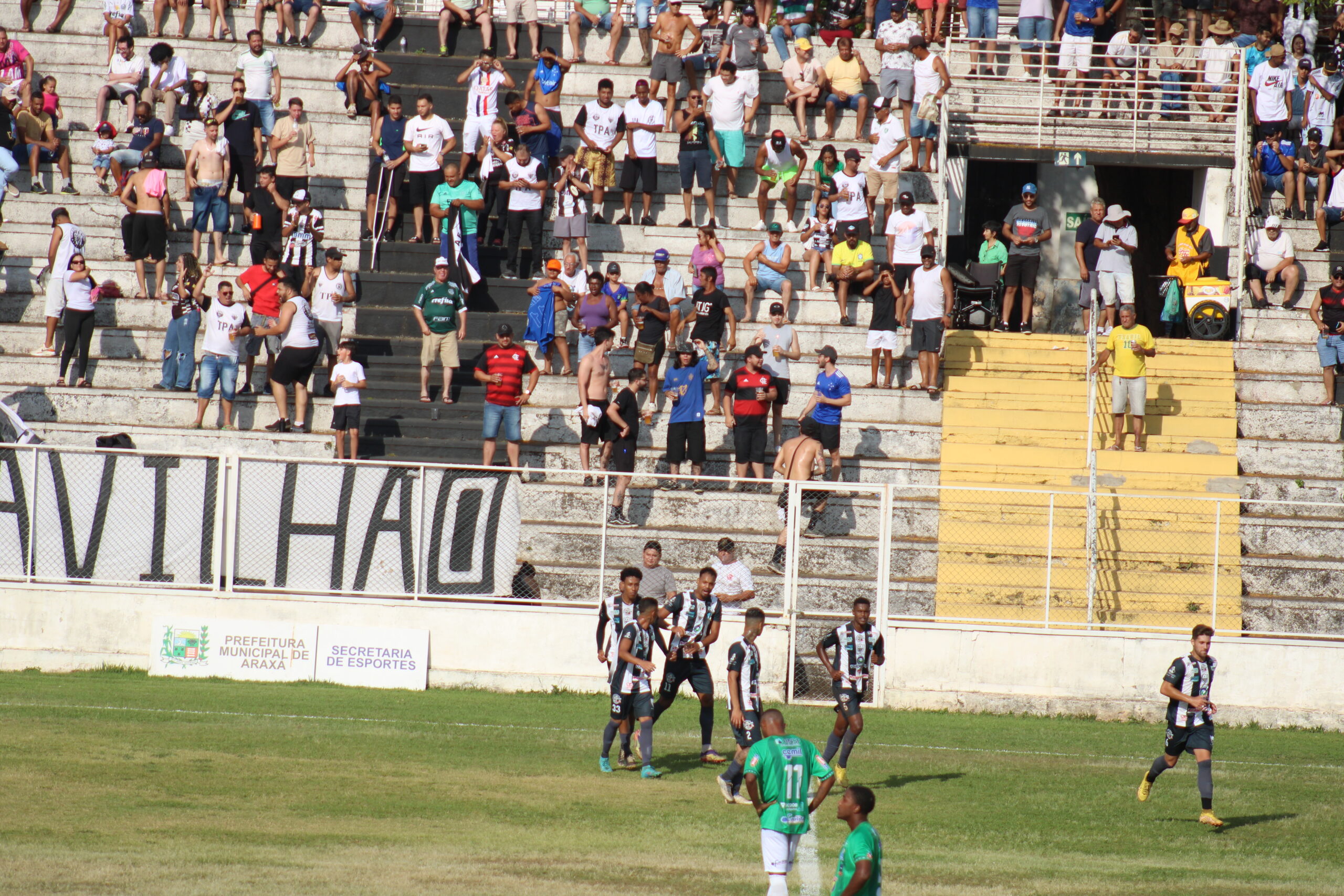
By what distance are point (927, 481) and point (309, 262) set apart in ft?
33.6

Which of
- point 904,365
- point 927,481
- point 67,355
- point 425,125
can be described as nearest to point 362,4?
point 425,125

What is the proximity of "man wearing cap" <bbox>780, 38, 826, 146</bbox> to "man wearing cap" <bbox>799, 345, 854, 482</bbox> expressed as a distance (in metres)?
6.79

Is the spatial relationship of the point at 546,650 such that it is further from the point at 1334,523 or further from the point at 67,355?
the point at 1334,523

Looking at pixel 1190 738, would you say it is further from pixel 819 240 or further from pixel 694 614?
pixel 819 240

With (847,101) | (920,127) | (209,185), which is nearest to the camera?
(209,185)

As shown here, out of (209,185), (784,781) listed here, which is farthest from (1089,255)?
(784,781)

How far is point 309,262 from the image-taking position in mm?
24594

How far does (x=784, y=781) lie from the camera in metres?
10.5

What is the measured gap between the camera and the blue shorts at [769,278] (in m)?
25.1

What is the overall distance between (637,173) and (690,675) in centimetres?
1277

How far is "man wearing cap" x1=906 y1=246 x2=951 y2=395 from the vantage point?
Answer: 23.5 metres

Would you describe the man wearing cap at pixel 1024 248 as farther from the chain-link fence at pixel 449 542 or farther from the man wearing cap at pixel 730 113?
the chain-link fence at pixel 449 542

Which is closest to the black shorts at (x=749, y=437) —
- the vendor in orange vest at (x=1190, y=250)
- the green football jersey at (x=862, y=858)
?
the vendor in orange vest at (x=1190, y=250)

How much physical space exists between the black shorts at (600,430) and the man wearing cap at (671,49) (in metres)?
7.64
